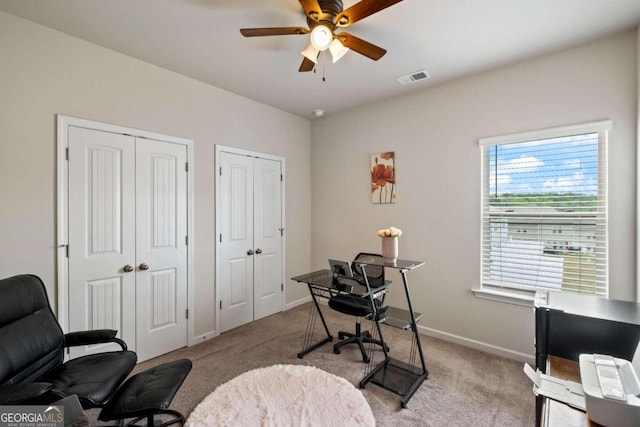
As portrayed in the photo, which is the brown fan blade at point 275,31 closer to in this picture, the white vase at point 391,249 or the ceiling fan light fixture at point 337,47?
the ceiling fan light fixture at point 337,47

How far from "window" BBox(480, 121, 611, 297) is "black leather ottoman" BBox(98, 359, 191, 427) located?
2826mm

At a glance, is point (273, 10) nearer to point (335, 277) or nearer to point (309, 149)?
point (335, 277)

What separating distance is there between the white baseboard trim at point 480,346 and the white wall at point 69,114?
252cm

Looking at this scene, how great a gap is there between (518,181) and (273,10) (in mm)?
2607

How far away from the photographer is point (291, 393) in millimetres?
2090

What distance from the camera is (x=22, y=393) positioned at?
135 centimetres

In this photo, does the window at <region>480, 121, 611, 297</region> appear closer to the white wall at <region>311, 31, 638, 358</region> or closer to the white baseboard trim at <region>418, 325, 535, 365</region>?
the white wall at <region>311, 31, 638, 358</region>

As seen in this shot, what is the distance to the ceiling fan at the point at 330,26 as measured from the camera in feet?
5.35

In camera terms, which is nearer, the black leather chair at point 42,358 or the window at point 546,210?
the black leather chair at point 42,358

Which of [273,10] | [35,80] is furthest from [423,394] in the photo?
[35,80]

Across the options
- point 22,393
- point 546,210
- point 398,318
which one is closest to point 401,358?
point 398,318

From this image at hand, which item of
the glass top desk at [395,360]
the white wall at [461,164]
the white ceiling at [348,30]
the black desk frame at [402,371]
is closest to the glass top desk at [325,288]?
the glass top desk at [395,360]

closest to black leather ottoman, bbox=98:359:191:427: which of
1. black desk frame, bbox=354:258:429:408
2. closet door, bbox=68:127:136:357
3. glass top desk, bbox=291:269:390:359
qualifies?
closet door, bbox=68:127:136:357

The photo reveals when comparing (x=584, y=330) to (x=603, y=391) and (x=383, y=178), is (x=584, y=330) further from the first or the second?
(x=383, y=178)
